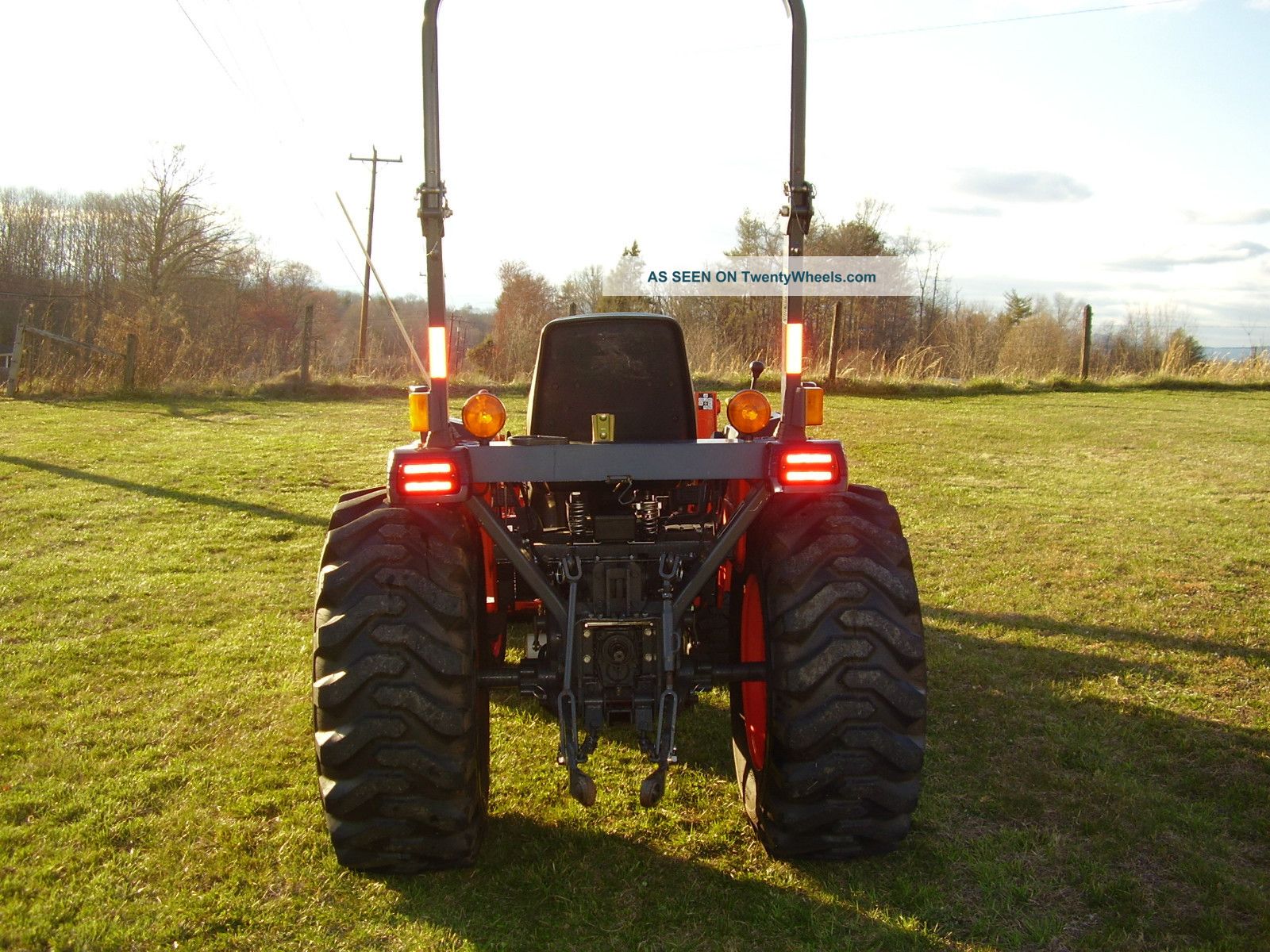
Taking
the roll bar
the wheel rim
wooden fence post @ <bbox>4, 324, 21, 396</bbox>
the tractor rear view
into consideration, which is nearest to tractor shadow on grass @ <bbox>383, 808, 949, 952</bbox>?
the tractor rear view

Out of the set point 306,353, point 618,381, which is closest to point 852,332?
point 306,353

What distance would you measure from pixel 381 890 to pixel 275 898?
29 cm

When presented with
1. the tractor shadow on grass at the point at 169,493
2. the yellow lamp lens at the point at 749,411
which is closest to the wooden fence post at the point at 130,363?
the tractor shadow on grass at the point at 169,493

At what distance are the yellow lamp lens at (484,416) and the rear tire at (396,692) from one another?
0.31 m

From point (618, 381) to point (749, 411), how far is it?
1.60 feet

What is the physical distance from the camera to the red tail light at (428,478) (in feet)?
8.67

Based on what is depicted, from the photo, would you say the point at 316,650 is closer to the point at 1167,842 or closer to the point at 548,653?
the point at 548,653

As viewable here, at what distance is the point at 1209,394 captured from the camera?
18.5 metres

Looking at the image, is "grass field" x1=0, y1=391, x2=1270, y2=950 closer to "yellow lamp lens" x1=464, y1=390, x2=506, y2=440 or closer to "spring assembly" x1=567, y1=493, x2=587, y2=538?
"spring assembly" x1=567, y1=493, x2=587, y2=538

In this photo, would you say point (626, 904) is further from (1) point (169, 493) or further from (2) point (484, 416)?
(1) point (169, 493)

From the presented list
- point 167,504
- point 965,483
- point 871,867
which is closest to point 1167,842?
point 871,867

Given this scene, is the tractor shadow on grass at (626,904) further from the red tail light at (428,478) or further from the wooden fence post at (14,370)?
the wooden fence post at (14,370)

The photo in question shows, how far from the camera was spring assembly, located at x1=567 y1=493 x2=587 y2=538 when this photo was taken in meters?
3.16

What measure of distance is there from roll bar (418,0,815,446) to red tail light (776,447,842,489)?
107 millimetres
